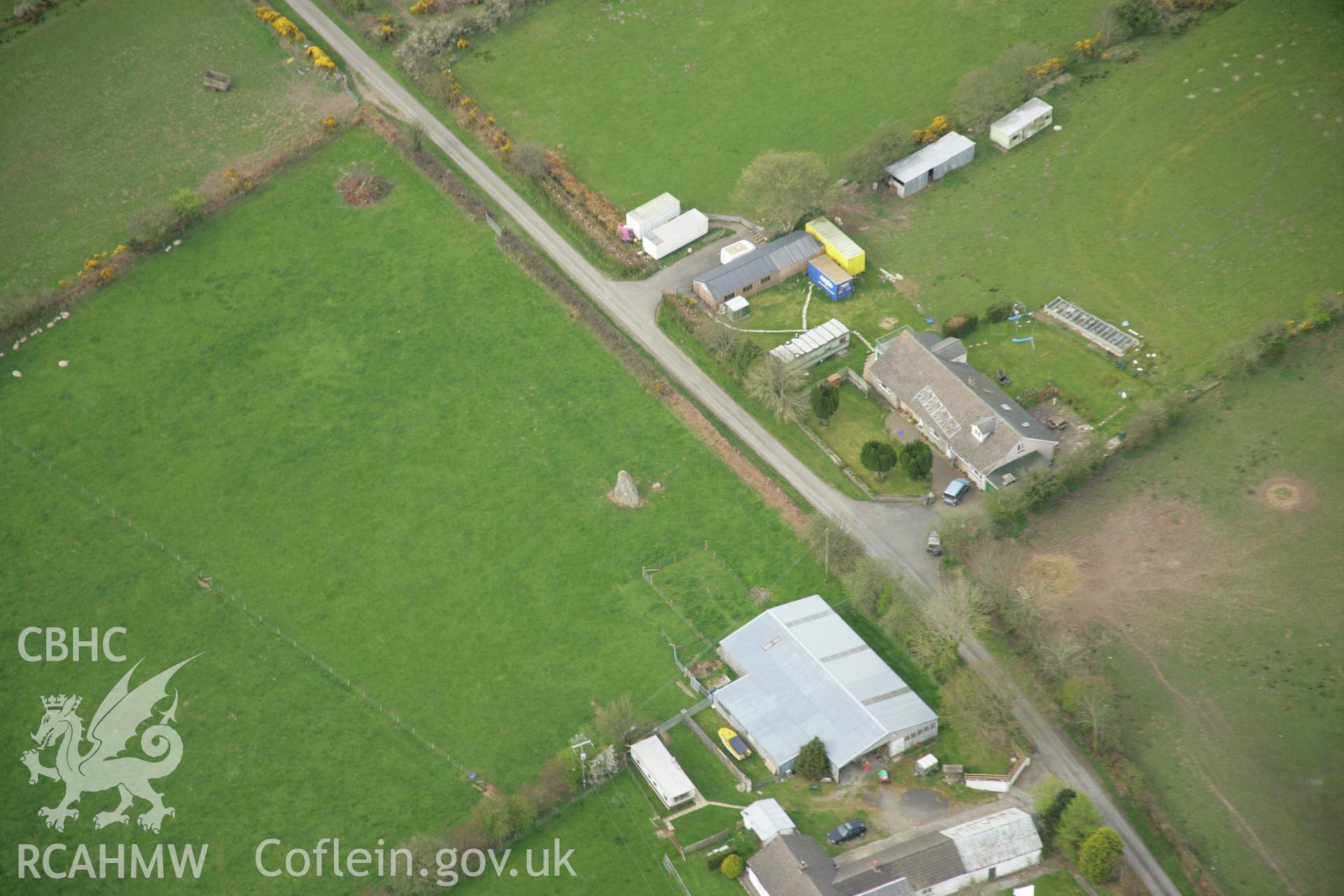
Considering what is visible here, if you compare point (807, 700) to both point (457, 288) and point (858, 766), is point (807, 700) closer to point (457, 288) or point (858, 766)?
point (858, 766)

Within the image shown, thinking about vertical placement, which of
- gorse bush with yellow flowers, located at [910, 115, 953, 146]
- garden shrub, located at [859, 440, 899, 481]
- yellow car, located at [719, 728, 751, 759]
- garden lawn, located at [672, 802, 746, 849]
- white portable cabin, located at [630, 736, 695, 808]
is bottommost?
garden lawn, located at [672, 802, 746, 849]

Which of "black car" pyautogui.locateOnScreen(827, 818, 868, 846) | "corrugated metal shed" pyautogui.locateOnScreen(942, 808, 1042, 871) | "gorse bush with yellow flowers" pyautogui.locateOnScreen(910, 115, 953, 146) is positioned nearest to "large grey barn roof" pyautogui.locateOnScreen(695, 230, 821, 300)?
"gorse bush with yellow flowers" pyautogui.locateOnScreen(910, 115, 953, 146)

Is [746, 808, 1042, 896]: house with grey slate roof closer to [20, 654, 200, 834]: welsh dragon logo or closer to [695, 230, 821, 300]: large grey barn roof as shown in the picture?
[20, 654, 200, 834]: welsh dragon logo

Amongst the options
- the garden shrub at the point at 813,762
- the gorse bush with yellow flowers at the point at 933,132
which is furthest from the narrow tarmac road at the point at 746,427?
the gorse bush with yellow flowers at the point at 933,132

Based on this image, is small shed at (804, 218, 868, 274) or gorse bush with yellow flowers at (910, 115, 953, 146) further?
gorse bush with yellow flowers at (910, 115, 953, 146)

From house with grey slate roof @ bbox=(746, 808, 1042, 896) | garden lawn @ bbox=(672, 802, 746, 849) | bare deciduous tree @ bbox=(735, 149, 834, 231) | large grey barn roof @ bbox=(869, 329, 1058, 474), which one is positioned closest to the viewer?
house with grey slate roof @ bbox=(746, 808, 1042, 896)

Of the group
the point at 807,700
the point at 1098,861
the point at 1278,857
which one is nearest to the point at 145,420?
the point at 807,700

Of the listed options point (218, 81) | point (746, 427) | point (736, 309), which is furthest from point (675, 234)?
point (218, 81)
